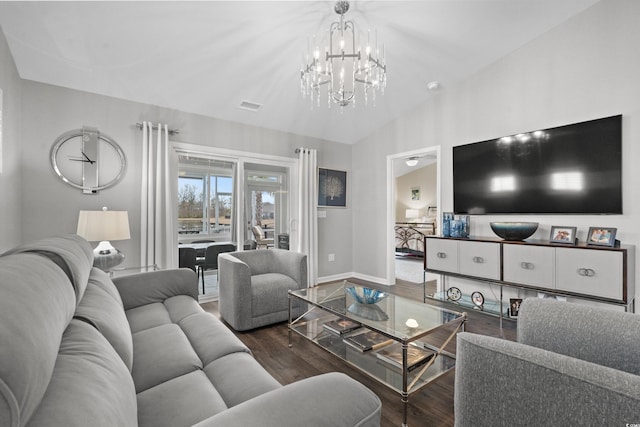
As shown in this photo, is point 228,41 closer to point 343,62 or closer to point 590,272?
point 343,62

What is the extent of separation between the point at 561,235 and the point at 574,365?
7.87 ft

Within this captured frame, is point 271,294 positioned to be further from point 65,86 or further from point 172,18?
point 65,86

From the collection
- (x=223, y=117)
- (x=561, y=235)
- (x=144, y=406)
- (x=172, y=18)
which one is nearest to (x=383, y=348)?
(x=144, y=406)

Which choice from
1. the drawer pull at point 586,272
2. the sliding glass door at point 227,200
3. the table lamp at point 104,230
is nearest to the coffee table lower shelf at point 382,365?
the drawer pull at point 586,272

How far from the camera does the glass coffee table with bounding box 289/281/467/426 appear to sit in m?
1.65

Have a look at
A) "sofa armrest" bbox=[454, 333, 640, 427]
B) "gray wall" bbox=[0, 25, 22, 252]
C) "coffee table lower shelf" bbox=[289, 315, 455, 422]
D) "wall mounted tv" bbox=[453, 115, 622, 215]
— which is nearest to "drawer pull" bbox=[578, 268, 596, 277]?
"wall mounted tv" bbox=[453, 115, 622, 215]

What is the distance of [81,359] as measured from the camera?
72cm

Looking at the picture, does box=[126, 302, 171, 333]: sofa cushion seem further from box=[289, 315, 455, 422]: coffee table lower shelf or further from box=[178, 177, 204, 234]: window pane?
box=[178, 177, 204, 234]: window pane

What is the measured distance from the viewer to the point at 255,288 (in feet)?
9.06

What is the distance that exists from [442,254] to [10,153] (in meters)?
4.12

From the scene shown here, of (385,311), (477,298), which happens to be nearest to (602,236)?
(477,298)

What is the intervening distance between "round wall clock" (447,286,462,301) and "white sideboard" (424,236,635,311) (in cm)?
33

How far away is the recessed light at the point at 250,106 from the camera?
3505 mm

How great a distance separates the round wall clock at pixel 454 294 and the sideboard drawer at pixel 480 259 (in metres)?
0.41
